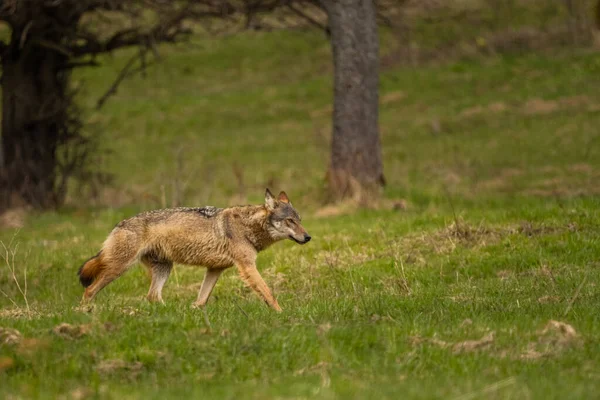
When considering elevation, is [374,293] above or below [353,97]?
below

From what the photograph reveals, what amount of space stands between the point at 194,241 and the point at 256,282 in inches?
37.1

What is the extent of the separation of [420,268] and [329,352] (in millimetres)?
4745

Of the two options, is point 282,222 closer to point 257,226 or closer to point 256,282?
point 257,226

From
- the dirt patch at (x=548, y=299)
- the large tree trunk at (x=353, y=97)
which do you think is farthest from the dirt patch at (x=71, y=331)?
the large tree trunk at (x=353, y=97)

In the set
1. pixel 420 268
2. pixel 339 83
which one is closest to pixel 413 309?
pixel 420 268

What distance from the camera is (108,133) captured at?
36.7 metres

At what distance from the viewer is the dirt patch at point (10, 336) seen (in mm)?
7719

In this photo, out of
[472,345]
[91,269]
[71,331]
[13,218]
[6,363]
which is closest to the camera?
[6,363]

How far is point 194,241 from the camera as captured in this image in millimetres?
11039

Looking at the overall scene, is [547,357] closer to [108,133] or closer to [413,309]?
[413,309]

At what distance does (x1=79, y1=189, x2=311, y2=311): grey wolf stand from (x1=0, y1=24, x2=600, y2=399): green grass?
1.45 feet

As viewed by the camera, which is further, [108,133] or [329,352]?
[108,133]

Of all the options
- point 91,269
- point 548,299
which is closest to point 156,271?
point 91,269

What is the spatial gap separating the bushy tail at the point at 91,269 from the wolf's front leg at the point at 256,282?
1.62 metres
